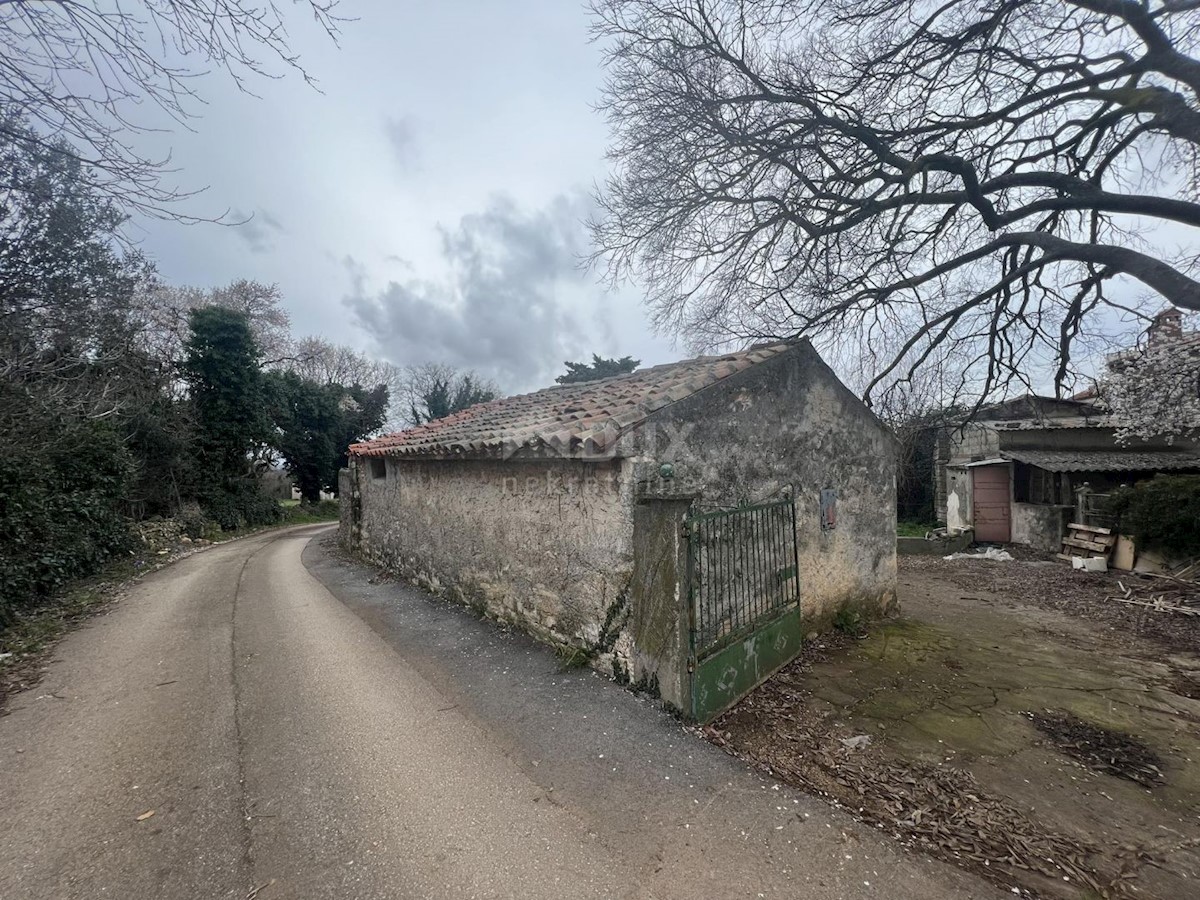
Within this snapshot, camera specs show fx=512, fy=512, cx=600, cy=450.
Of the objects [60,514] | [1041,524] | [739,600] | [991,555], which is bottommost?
[991,555]

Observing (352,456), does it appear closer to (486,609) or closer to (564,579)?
(486,609)

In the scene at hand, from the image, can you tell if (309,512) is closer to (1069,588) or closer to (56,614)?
(56,614)

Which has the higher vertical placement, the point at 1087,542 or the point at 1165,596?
the point at 1087,542

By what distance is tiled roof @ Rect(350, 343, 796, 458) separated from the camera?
4.88 meters

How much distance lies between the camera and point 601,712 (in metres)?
4.41

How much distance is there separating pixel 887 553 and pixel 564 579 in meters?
5.28

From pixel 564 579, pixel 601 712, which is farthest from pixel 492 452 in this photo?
pixel 601 712

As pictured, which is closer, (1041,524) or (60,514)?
(60,514)

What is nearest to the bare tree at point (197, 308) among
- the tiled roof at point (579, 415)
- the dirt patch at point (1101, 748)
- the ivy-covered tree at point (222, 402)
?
the ivy-covered tree at point (222, 402)

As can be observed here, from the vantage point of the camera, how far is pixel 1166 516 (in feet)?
34.8

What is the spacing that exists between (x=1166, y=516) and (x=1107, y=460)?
5444mm

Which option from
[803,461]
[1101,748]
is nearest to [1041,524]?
[803,461]

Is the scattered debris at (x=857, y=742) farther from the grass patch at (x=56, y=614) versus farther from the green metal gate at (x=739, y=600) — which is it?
the grass patch at (x=56, y=614)

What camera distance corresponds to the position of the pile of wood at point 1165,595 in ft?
28.0
